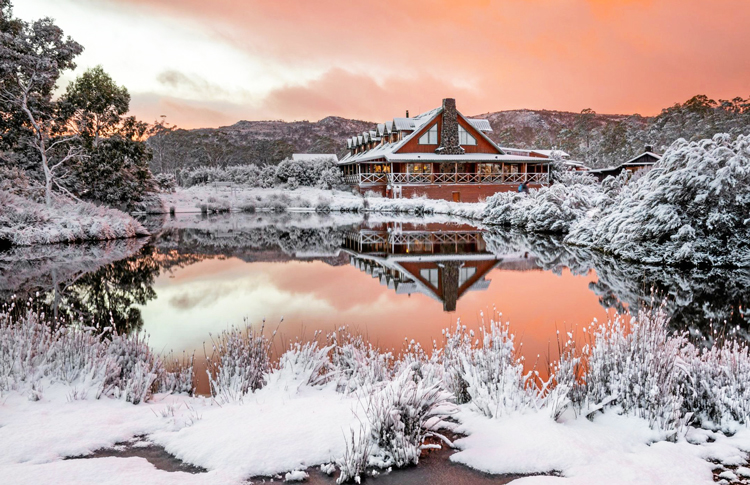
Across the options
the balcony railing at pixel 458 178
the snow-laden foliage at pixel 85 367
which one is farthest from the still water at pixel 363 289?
the balcony railing at pixel 458 178

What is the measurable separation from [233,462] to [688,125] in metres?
81.4

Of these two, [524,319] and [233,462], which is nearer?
[233,462]

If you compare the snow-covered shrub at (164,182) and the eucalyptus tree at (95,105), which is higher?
the eucalyptus tree at (95,105)

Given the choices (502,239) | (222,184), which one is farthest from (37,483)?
(222,184)

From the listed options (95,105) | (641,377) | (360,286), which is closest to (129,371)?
(641,377)

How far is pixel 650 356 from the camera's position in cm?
440

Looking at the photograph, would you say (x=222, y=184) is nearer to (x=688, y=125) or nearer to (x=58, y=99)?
(x=58, y=99)

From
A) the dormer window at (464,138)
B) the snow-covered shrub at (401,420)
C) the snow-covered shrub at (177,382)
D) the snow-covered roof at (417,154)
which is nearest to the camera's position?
the snow-covered shrub at (401,420)

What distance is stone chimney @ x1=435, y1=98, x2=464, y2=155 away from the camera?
4519cm

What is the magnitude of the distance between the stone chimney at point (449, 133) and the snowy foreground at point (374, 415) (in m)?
41.3

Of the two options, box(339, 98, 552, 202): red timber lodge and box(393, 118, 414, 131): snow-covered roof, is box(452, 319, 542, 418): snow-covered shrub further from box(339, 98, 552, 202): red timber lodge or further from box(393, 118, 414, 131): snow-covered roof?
box(393, 118, 414, 131): snow-covered roof

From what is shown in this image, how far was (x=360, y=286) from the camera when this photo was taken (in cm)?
1208

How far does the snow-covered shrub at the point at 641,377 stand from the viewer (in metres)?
4.13

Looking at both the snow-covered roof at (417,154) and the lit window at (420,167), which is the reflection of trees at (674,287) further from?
the lit window at (420,167)
